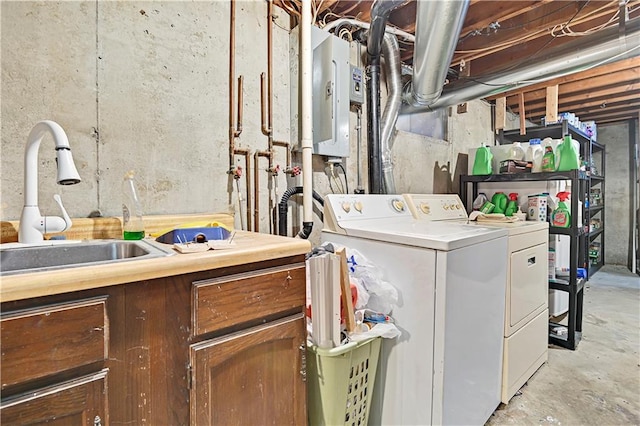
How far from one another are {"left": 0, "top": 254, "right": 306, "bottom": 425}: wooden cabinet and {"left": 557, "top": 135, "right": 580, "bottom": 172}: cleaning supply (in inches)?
94.2

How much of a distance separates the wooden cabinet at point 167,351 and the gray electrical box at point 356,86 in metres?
1.50

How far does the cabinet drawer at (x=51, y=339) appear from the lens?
62cm

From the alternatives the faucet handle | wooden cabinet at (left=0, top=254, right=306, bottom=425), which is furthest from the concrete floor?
the faucet handle

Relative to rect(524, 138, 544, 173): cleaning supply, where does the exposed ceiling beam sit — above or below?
above

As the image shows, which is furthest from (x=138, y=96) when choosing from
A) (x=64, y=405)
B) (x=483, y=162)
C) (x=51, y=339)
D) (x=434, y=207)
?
(x=483, y=162)

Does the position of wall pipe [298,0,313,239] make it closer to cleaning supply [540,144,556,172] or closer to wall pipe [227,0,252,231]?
wall pipe [227,0,252,231]

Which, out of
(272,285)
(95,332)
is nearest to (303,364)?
(272,285)

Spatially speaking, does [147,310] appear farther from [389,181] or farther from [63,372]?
[389,181]

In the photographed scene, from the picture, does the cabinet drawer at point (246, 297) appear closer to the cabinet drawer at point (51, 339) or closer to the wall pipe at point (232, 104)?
the cabinet drawer at point (51, 339)

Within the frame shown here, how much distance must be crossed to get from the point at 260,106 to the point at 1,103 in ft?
3.45

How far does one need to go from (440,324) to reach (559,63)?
2061 mm

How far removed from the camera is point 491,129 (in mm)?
3754

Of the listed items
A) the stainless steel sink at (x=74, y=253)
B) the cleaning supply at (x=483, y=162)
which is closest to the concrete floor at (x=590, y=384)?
the cleaning supply at (x=483, y=162)

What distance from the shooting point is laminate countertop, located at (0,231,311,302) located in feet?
2.08
